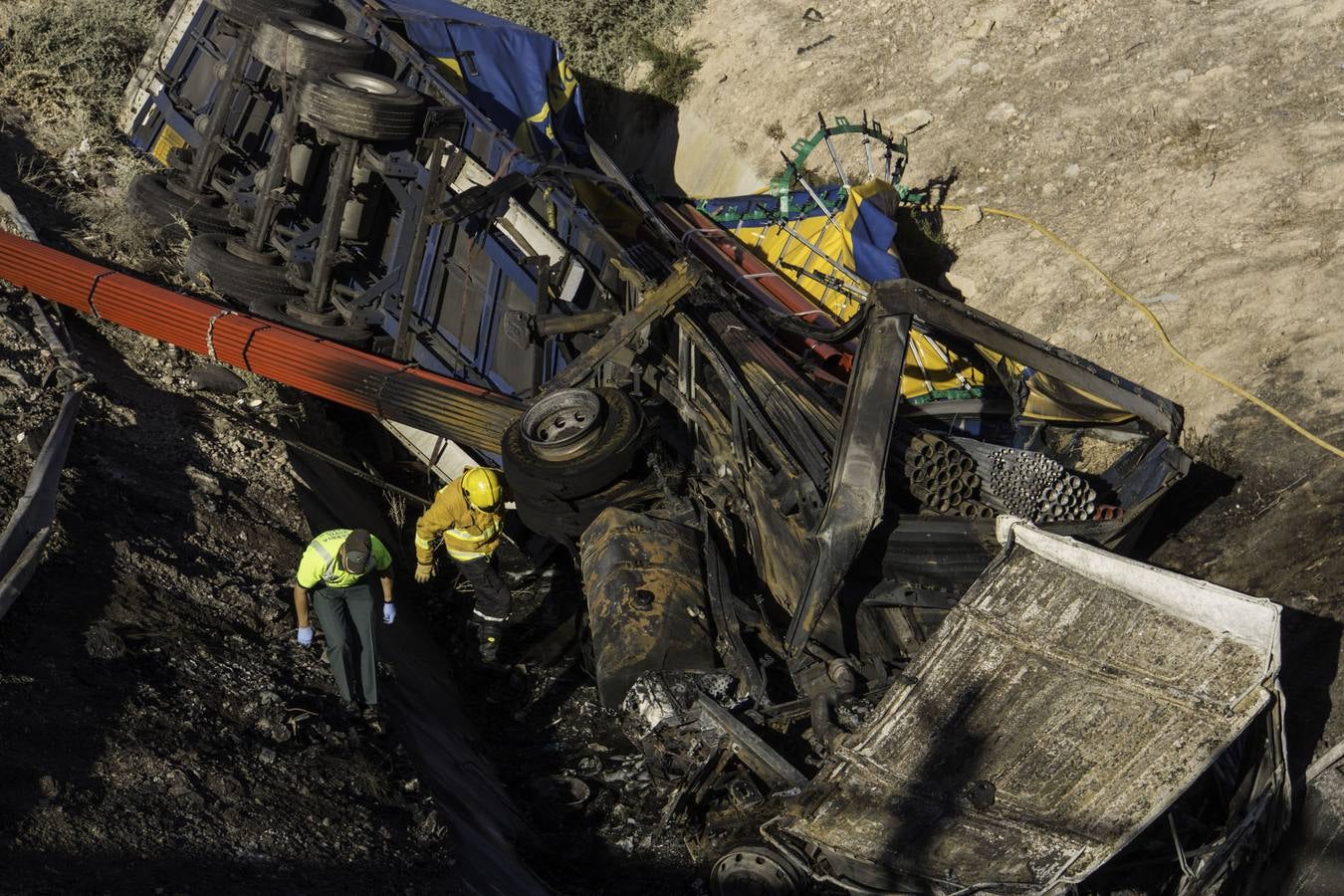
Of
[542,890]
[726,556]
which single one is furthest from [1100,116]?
[542,890]

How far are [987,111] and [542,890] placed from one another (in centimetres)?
984

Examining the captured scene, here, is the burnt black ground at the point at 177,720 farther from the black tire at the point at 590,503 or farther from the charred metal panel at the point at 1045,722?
the charred metal panel at the point at 1045,722

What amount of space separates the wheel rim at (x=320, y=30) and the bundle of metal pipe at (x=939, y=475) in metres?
5.68

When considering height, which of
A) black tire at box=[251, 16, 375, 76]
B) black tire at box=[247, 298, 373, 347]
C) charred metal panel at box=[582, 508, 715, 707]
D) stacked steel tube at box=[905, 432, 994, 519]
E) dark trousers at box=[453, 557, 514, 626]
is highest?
black tire at box=[251, 16, 375, 76]

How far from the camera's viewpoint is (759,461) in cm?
661

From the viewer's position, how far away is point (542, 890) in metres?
5.69

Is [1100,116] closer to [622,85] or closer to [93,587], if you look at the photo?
[622,85]

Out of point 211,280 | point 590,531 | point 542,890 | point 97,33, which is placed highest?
point 97,33

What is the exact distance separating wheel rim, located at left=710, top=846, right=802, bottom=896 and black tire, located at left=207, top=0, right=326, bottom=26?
757 centimetres

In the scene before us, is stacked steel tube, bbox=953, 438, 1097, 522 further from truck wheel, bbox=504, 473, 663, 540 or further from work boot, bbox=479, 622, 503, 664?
work boot, bbox=479, 622, 503, 664

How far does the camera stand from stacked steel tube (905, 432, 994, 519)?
627cm

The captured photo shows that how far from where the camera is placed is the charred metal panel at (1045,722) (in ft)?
16.8

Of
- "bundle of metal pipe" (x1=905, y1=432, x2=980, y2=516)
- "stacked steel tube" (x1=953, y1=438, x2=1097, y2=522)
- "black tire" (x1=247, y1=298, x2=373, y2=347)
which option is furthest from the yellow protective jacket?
"stacked steel tube" (x1=953, y1=438, x2=1097, y2=522)

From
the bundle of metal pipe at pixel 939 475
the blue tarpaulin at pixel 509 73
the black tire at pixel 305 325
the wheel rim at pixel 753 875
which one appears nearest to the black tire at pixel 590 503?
the bundle of metal pipe at pixel 939 475
